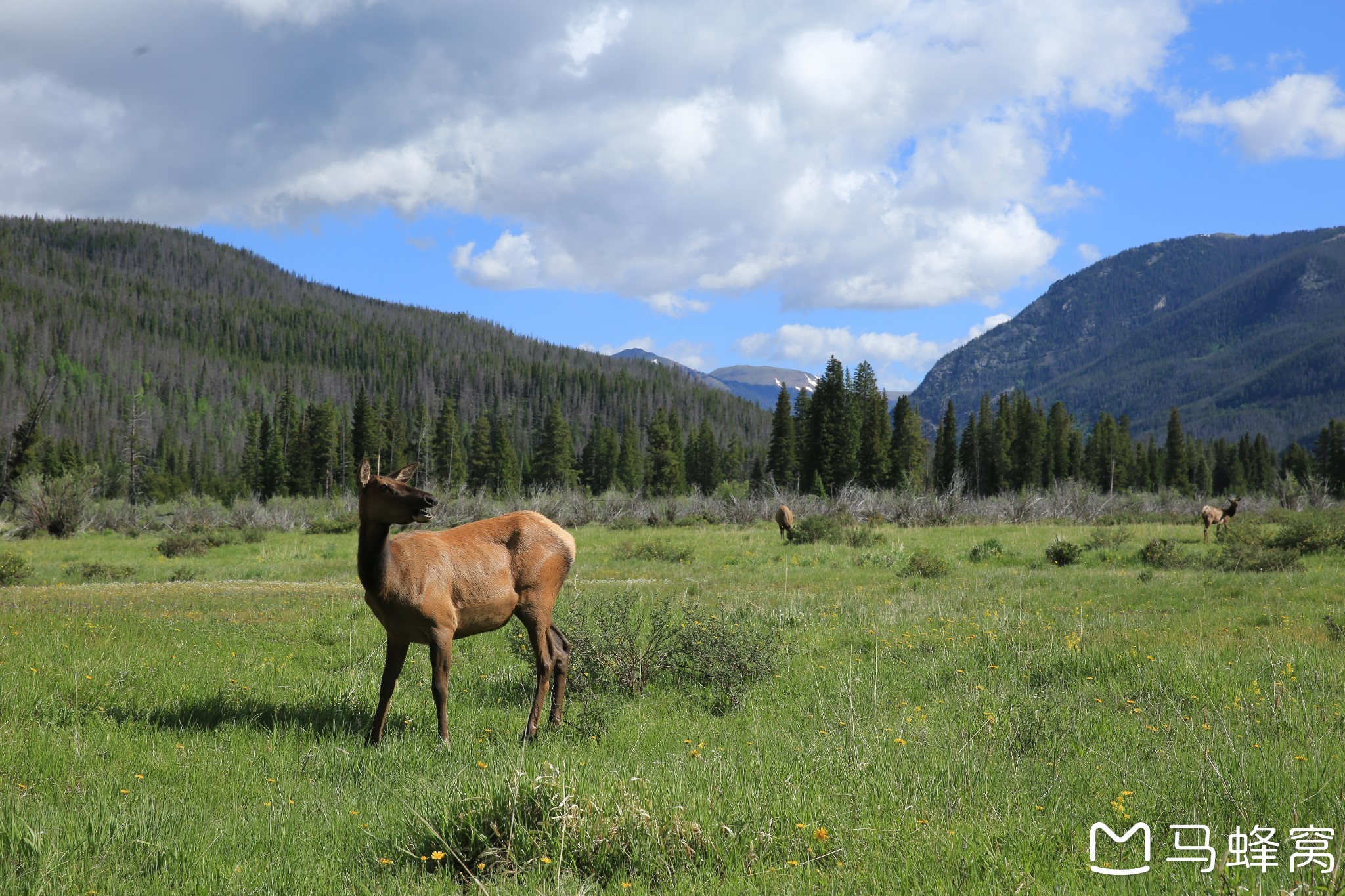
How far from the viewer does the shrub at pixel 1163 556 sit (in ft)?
63.6

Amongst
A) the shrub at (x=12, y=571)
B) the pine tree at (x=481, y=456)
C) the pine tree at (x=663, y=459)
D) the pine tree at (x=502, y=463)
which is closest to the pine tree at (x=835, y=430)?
the pine tree at (x=663, y=459)

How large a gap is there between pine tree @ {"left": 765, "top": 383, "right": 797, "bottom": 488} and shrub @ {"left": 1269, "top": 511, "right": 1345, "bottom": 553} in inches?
1900

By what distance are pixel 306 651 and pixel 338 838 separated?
6.25 m

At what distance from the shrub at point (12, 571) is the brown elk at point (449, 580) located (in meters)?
16.6

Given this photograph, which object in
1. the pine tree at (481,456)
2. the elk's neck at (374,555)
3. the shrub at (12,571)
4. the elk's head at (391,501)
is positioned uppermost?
the pine tree at (481,456)

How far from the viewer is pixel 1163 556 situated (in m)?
19.8

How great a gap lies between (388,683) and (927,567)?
48.9ft

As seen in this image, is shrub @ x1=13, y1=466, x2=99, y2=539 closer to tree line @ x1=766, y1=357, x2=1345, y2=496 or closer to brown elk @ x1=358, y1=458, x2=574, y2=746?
brown elk @ x1=358, y1=458, x2=574, y2=746

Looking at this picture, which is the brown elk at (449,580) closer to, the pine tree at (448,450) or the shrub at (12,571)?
the shrub at (12,571)

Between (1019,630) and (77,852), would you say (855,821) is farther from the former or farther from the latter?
(1019,630)

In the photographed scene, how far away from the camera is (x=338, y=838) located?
411 centimetres

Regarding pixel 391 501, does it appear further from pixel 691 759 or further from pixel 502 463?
pixel 502 463

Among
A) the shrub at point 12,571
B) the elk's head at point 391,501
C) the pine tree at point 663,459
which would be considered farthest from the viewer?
the pine tree at point 663,459

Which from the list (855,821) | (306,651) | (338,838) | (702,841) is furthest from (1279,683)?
(306,651)
